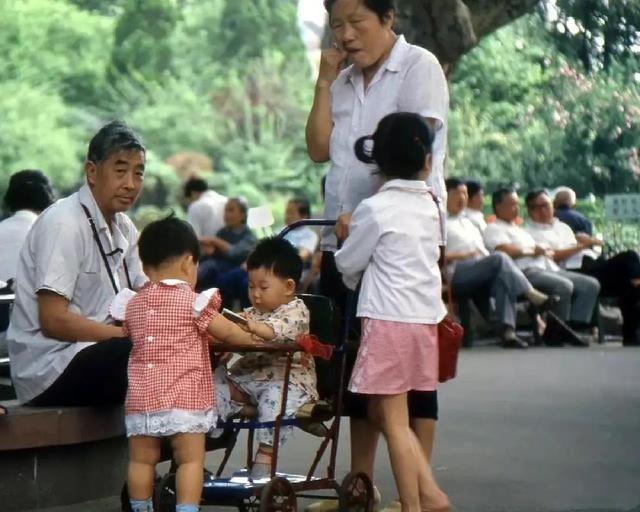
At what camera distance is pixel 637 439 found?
32.0ft

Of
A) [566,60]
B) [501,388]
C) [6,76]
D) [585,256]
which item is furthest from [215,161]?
[501,388]

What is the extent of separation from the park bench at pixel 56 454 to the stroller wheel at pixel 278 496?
114 cm

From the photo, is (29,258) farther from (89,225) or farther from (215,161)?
(215,161)

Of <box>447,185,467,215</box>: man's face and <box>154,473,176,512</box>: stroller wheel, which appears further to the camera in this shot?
<box>447,185,467,215</box>: man's face

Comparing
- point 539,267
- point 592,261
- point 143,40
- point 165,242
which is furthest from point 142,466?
point 143,40

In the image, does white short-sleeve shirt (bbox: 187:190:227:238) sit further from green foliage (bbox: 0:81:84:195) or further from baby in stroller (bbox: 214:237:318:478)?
green foliage (bbox: 0:81:84:195)

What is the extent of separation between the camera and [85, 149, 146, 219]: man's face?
289 inches

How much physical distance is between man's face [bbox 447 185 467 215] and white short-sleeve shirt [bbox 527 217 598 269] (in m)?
1.60

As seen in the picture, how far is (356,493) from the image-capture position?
6.95m

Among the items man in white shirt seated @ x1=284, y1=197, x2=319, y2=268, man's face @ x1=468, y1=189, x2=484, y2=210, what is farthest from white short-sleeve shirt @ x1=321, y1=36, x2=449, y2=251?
man in white shirt seated @ x1=284, y1=197, x2=319, y2=268

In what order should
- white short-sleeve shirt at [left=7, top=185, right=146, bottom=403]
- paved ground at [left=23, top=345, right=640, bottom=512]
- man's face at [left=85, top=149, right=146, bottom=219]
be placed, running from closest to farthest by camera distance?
white short-sleeve shirt at [left=7, top=185, right=146, bottom=403], man's face at [left=85, top=149, right=146, bottom=219], paved ground at [left=23, top=345, right=640, bottom=512]

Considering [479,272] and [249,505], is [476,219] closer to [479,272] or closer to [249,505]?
[479,272]

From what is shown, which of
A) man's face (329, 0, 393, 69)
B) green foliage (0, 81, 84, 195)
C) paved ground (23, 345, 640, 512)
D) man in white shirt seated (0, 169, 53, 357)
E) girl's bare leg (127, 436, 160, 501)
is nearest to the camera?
girl's bare leg (127, 436, 160, 501)

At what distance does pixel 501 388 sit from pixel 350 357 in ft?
19.4
